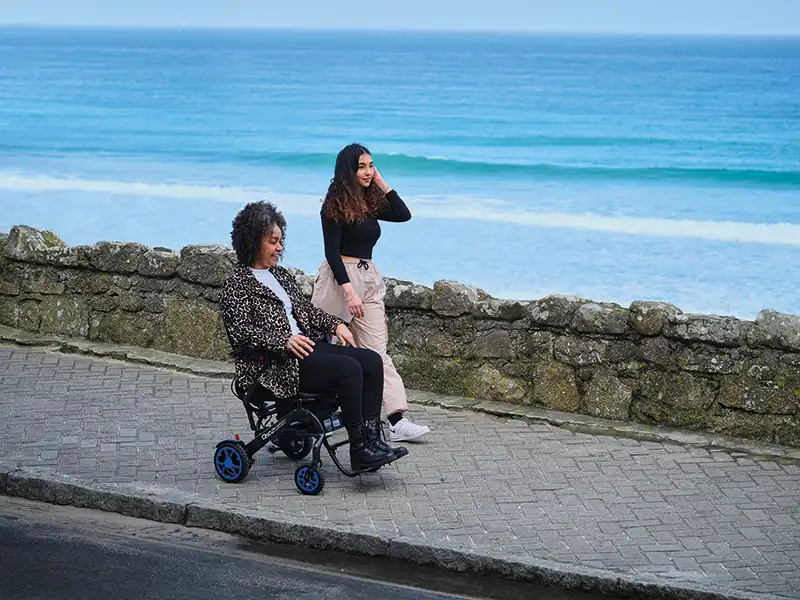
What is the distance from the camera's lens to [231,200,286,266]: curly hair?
7.67 m

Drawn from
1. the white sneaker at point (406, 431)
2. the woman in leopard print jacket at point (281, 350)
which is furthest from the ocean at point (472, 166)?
the woman in leopard print jacket at point (281, 350)

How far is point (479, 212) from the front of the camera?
33219 mm

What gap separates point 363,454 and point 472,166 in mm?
35425

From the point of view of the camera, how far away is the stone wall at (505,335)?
27.8 ft

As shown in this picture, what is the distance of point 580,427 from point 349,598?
2939mm

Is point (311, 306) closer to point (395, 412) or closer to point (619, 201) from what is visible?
point (395, 412)

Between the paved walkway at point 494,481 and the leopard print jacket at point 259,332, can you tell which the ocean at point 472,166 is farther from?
the leopard print jacket at point 259,332

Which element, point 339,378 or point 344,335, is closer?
point 339,378

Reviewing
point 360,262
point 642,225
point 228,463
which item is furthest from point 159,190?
point 228,463

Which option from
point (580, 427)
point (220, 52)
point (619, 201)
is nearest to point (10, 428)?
point (580, 427)

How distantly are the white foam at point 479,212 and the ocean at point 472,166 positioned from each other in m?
0.13

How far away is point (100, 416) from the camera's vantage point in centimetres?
897

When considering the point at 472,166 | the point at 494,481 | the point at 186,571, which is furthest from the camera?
the point at 472,166

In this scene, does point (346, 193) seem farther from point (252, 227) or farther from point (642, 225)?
point (642, 225)
